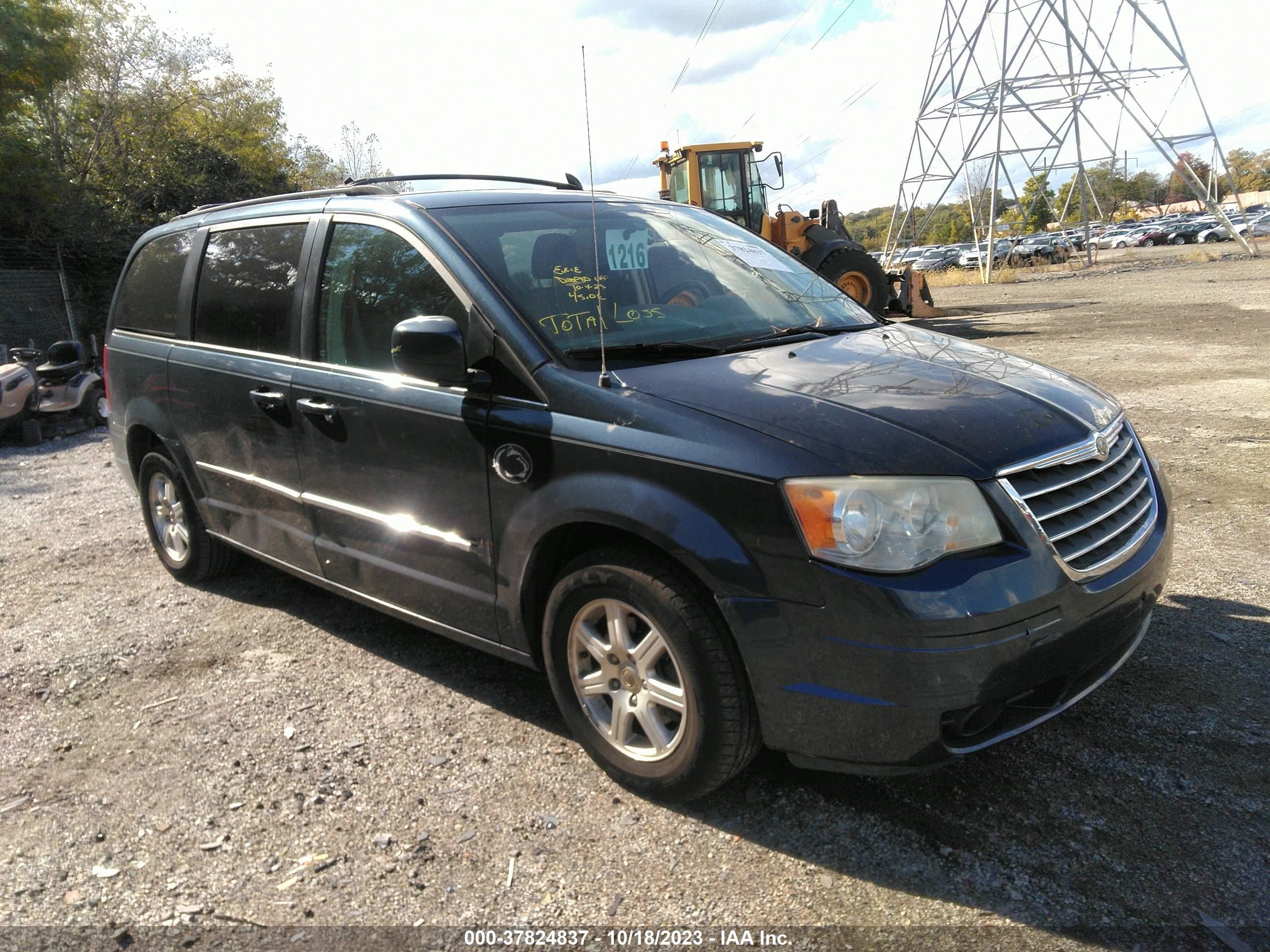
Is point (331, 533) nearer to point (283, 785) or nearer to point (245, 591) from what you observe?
point (283, 785)

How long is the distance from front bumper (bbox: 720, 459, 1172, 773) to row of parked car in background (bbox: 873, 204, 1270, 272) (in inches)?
1358

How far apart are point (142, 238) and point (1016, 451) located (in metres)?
4.91

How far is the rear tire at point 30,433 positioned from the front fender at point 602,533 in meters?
9.46

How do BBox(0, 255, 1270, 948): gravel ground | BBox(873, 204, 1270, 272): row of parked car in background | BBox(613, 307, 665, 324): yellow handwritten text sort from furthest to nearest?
BBox(873, 204, 1270, 272): row of parked car in background, BBox(613, 307, 665, 324): yellow handwritten text, BBox(0, 255, 1270, 948): gravel ground

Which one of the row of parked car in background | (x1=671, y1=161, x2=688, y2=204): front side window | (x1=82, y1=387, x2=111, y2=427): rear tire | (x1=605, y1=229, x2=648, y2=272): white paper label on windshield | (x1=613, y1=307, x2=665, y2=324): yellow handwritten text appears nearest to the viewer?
(x1=613, y1=307, x2=665, y2=324): yellow handwritten text

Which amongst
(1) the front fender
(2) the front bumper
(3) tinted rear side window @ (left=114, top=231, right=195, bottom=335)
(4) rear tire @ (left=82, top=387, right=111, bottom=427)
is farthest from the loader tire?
(2) the front bumper

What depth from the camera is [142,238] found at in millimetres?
5500

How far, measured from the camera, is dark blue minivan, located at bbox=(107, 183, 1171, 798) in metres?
2.48

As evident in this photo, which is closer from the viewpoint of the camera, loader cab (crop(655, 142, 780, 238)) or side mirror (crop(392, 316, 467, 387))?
side mirror (crop(392, 316, 467, 387))

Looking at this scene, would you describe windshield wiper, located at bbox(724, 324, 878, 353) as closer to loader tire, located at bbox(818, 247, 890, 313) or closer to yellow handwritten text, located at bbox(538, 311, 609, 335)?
yellow handwritten text, located at bbox(538, 311, 609, 335)

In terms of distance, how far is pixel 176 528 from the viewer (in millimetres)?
5152

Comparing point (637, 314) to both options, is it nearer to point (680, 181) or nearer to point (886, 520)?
point (886, 520)

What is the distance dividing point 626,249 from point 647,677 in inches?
67.2

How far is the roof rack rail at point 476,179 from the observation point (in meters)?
4.21
